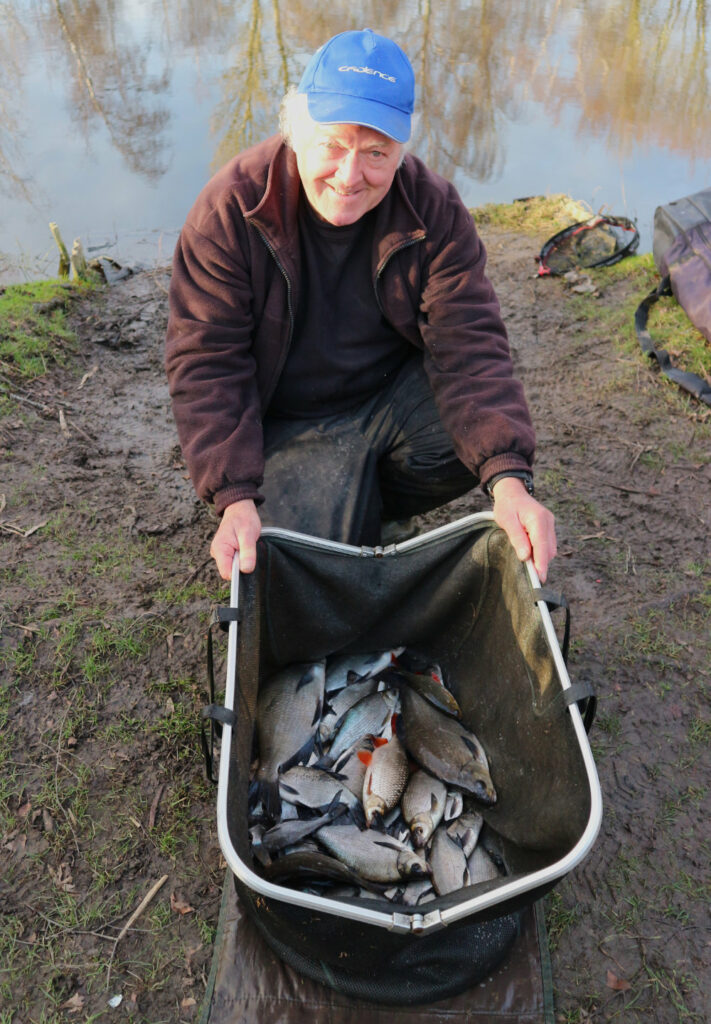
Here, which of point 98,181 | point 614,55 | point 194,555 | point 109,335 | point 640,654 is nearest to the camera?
point 640,654

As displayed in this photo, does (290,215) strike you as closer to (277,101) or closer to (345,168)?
(345,168)

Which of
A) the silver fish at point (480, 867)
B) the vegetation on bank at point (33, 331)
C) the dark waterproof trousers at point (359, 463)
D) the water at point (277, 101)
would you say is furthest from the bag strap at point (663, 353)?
the vegetation on bank at point (33, 331)

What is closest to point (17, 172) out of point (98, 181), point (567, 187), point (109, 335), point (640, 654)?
point (98, 181)

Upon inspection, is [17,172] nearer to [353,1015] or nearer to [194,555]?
[194,555]

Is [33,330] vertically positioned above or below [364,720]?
above

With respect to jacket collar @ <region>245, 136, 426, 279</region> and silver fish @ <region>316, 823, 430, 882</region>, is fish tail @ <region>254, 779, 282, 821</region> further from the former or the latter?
jacket collar @ <region>245, 136, 426, 279</region>

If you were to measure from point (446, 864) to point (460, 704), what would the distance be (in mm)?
523

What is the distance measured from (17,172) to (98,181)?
0.77 m

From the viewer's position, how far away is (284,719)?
2.15m

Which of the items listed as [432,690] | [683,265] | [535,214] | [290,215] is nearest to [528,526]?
[432,690]

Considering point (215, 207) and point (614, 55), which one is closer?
point (215, 207)

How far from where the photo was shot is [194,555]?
2.88 metres

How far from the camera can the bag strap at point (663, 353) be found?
3.64m

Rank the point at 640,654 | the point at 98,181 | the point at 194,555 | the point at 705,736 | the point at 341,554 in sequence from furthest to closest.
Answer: the point at 98,181, the point at 194,555, the point at 640,654, the point at 705,736, the point at 341,554
